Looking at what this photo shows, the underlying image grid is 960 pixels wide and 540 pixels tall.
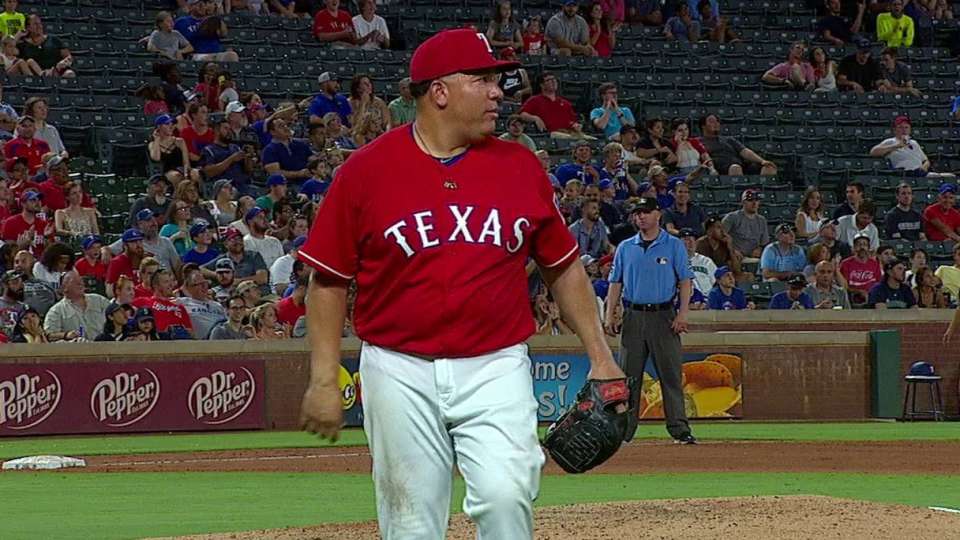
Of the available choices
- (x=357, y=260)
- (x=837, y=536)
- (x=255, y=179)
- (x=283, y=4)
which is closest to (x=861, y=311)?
(x=255, y=179)

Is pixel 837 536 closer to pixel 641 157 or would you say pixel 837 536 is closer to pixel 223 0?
pixel 641 157

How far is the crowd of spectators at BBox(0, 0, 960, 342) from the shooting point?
15.9 meters

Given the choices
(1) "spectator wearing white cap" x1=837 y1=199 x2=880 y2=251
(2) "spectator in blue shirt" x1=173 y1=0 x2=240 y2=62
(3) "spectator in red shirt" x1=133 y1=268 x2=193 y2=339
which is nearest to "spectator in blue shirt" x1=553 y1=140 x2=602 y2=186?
(1) "spectator wearing white cap" x1=837 y1=199 x2=880 y2=251

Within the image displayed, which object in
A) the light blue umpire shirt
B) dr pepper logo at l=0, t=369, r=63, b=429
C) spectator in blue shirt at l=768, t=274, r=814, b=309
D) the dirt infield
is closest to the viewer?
the dirt infield

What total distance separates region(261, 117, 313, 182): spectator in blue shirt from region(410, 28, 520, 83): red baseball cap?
45.5 ft

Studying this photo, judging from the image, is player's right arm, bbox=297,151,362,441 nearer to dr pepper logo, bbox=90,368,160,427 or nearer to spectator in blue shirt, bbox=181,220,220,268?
dr pepper logo, bbox=90,368,160,427

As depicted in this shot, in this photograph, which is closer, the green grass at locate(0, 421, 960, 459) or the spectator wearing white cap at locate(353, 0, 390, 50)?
the green grass at locate(0, 421, 960, 459)

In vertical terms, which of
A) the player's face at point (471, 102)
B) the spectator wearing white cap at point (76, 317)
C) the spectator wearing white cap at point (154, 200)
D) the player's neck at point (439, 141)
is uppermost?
the player's face at point (471, 102)

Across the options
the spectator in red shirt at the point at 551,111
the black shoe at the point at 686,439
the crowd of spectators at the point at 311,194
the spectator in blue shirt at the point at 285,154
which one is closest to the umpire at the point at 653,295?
the black shoe at the point at 686,439

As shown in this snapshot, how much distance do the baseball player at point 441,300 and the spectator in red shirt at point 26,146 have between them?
1297 cm

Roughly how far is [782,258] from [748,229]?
731mm

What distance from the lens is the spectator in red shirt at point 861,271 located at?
63.1 ft

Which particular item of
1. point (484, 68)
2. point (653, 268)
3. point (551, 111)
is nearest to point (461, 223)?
point (484, 68)

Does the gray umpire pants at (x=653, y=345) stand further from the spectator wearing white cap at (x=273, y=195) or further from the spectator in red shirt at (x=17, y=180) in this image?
the spectator in red shirt at (x=17, y=180)
